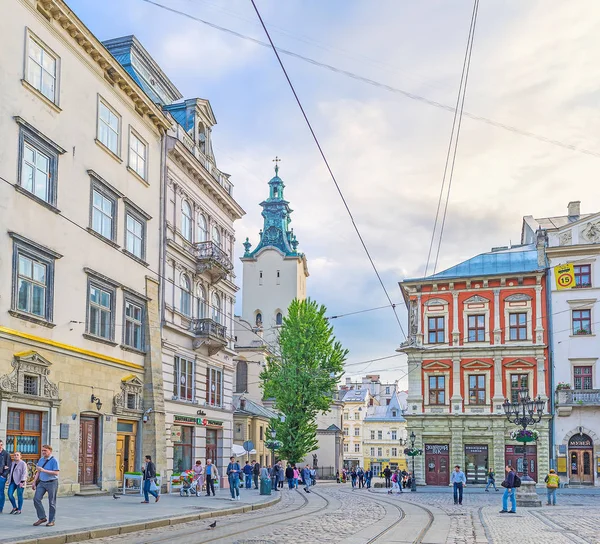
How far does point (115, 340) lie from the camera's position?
29266 mm

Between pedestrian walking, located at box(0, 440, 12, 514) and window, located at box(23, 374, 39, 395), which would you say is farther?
window, located at box(23, 374, 39, 395)

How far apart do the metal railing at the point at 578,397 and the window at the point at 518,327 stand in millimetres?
4281

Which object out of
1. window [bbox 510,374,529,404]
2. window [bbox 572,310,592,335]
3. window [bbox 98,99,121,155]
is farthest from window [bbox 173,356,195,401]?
window [bbox 572,310,592,335]

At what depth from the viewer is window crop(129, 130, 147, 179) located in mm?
31359

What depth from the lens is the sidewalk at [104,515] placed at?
14.2 metres

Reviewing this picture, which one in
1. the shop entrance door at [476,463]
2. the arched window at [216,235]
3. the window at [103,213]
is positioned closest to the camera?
the window at [103,213]

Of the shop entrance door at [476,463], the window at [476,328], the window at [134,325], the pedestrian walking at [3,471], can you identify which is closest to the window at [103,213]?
the window at [134,325]

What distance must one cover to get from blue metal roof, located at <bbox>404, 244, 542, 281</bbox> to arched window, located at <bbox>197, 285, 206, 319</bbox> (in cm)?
1950

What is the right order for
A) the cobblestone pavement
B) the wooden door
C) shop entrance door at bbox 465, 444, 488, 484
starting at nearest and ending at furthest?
the cobblestone pavement < the wooden door < shop entrance door at bbox 465, 444, 488, 484

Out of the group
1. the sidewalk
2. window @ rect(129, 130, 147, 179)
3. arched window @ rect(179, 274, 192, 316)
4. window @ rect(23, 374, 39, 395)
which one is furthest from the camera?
arched window @ rect(179, 274, 192, 316)

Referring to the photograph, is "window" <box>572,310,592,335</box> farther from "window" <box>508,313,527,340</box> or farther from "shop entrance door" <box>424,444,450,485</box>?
"shop entrance door" <box>424,444,450,485</box>

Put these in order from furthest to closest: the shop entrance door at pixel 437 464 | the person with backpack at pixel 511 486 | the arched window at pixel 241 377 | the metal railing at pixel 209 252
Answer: the arched window at pixel 241 377 → the shop entrance door at pixel 437 464 → the metal railing at pixel 209 252 → the person with backpack at pixel 511 486

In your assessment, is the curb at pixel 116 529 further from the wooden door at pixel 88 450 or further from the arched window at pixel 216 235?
the arched window at pixel 216 235

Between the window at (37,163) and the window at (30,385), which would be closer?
the window at (30,385)
